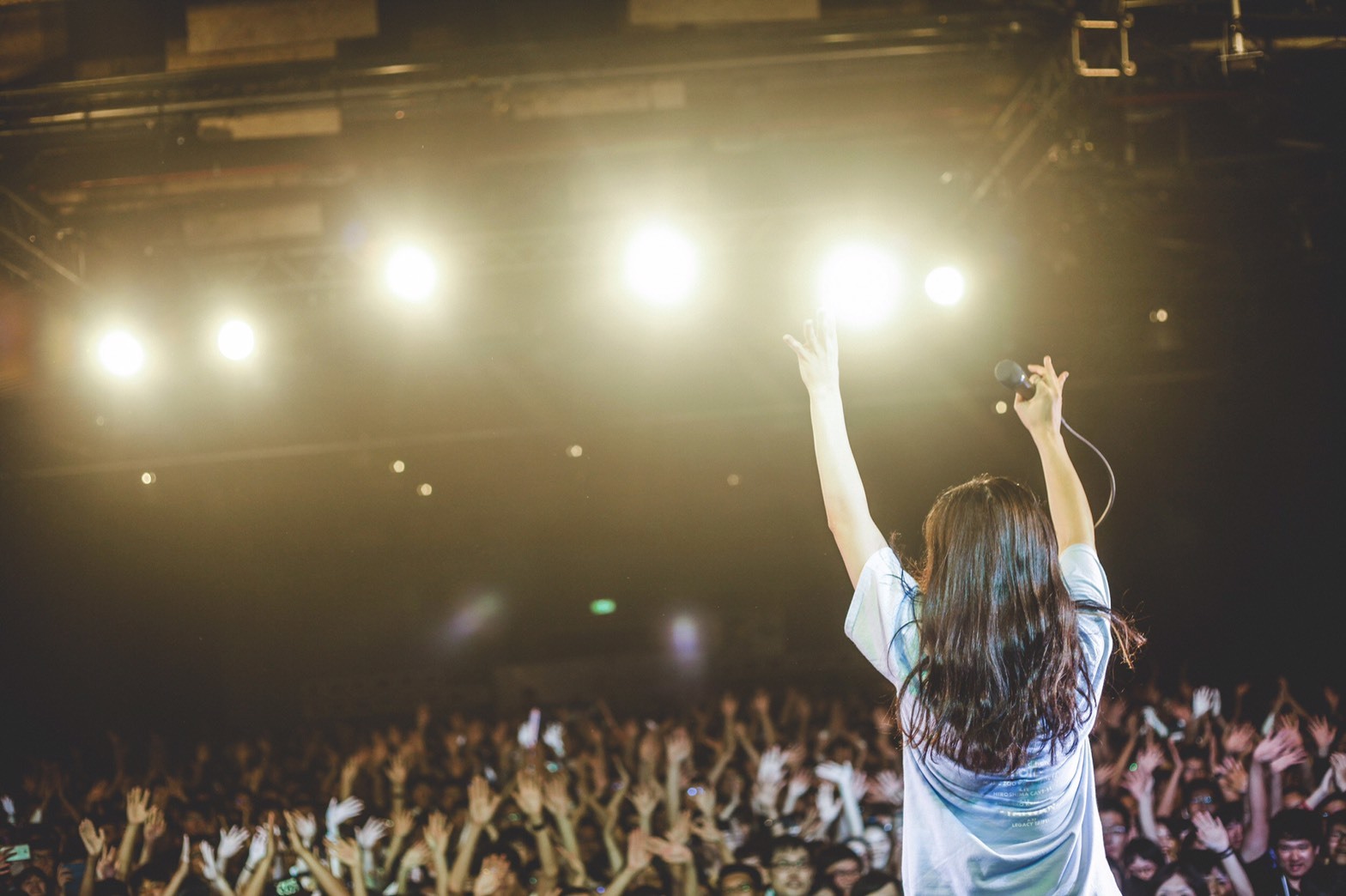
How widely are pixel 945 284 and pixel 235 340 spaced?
3.98 meters

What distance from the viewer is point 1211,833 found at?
3.32 metres

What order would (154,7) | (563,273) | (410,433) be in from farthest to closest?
1. (410,433)
2. (563,273)
3. (154,7)

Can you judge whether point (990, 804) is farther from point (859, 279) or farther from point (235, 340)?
point (235, 340)

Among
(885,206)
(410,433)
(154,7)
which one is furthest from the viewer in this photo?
(410,433)

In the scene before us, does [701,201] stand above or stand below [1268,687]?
above

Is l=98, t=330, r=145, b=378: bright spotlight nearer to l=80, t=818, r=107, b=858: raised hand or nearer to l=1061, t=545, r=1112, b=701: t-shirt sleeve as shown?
l=80, t=818, r=107, b=858: raised hand

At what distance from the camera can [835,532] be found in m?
1.33

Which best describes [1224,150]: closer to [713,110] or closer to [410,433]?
[713,110]

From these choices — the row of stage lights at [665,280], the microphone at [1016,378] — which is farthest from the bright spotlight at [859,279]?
the microphone at [1016,378]

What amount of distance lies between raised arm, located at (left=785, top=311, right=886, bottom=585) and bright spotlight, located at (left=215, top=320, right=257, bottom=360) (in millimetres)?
4534

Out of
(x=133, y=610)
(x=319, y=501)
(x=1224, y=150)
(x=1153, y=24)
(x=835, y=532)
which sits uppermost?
(x=1224, y=150)

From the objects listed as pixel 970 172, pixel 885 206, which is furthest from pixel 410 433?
pixel 970 172

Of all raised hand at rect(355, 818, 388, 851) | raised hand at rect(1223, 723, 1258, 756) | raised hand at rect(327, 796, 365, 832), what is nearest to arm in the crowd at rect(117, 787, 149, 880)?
raised hand at rect(327, 796, 365, 832)

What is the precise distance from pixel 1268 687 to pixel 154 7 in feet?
29.3
